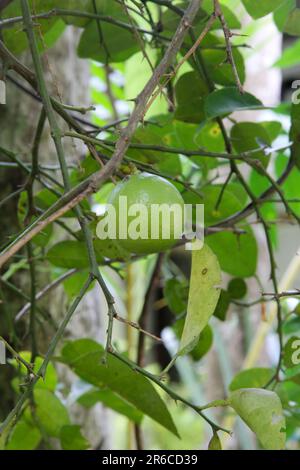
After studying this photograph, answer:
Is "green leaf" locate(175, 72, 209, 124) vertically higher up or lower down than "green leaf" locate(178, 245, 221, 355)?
higher up

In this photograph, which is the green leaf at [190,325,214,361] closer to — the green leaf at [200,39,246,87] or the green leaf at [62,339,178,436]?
the green leaf at [62,339,178,436]

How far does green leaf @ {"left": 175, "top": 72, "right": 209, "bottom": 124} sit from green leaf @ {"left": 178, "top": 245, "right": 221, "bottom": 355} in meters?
0.24

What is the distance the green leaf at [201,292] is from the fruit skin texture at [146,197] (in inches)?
1.1

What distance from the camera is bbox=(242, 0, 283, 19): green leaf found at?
1.72ft

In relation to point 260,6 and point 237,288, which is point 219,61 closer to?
point 260,6

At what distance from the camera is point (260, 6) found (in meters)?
0.52

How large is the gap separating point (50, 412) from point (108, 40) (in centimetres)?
34

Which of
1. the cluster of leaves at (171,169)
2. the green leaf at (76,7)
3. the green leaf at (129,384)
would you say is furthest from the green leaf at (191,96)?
the green leaf at (129,384)

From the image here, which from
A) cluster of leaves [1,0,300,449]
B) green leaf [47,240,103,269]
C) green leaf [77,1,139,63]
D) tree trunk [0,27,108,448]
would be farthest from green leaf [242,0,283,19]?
tree trunk [0,27,108,448]

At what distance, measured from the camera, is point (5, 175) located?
0.83 m

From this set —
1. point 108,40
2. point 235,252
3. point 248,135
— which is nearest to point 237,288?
point 235,252

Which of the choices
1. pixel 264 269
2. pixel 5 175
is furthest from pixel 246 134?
pixel 264 269

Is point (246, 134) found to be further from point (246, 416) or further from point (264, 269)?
point (264, 269)
